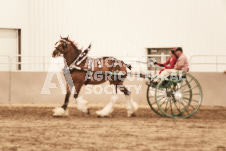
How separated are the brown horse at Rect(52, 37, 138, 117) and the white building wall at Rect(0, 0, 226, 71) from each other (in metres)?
5.14

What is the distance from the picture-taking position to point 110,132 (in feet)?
29.9

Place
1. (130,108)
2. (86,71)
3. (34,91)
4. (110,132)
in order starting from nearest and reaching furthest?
1. (110,132)
2. (86,71)
3. (130,108)
4. (34,91)

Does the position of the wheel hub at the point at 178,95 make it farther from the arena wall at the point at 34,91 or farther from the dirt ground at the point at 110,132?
the arena wall at the point at 34,91

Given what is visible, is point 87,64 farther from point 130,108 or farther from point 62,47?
point 130,108

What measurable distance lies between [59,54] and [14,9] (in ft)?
22.2

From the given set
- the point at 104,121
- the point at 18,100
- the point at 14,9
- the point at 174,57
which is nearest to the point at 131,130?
the point at 104,121

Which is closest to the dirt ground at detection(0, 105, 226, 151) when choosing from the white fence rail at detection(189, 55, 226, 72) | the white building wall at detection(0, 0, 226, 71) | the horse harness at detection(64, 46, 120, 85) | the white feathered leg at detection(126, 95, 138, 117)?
the white feathered leg at detection(126, 95, 138, 117)

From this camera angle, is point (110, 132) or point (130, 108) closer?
point (110, 132)

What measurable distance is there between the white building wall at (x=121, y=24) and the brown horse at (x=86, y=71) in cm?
514

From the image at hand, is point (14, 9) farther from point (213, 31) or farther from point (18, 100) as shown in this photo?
point (213, 31)

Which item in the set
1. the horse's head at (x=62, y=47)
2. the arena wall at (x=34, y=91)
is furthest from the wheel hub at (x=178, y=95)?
the arena wall at (x=34, y=91)

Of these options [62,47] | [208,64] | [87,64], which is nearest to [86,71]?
[87,64]

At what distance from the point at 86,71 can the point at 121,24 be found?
587cm

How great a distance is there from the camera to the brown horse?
11516 millimetres
